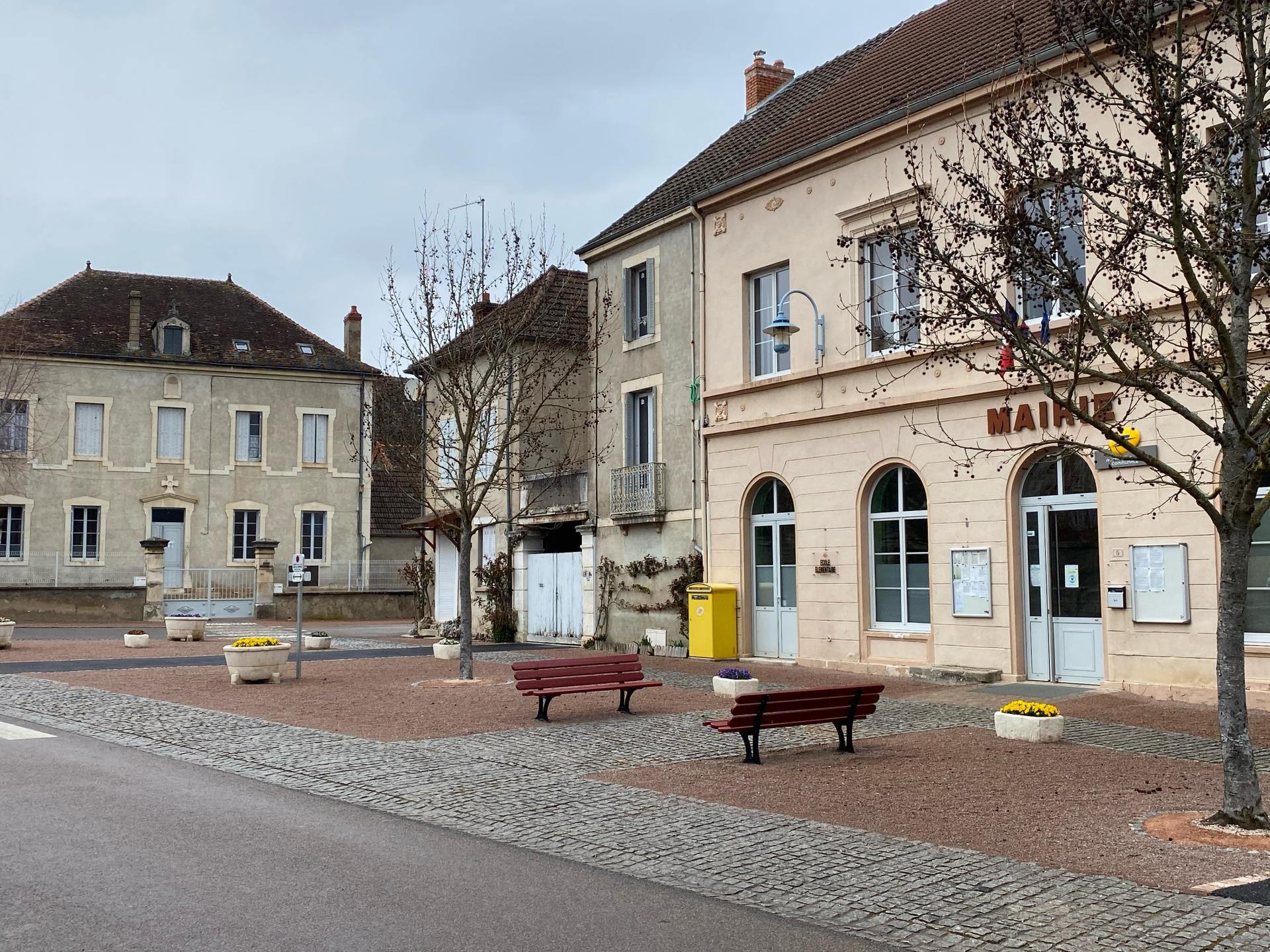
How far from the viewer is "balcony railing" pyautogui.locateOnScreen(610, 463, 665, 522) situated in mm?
22969

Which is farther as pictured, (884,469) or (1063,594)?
(884,469)

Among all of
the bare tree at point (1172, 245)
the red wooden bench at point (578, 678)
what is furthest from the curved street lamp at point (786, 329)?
the bare tree at point (1172, 245)

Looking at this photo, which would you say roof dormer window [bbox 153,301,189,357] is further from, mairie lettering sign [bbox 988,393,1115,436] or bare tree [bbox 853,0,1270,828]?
bare tree [bbox 853,0,1270,828]

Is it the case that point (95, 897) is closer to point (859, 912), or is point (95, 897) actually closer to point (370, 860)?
point (370, 860)

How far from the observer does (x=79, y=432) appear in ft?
135

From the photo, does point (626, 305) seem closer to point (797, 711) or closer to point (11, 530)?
point (797, 711)

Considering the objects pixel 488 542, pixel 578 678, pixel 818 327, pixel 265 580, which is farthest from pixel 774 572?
pixel 265 580

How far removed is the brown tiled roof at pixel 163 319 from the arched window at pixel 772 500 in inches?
1082

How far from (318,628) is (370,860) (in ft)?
101

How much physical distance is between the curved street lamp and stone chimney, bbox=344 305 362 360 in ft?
110

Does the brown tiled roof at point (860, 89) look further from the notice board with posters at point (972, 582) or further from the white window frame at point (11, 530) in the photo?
the white window frame at point (11, 530)

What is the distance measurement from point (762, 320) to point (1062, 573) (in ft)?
23.7

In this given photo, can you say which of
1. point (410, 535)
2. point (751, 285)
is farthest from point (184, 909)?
point (410, 535)

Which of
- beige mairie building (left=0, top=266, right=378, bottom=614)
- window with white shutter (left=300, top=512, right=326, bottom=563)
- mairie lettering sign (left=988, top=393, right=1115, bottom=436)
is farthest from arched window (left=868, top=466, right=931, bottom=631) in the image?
window with white shutter (left=300, top=512, right=326, bottom=563)
